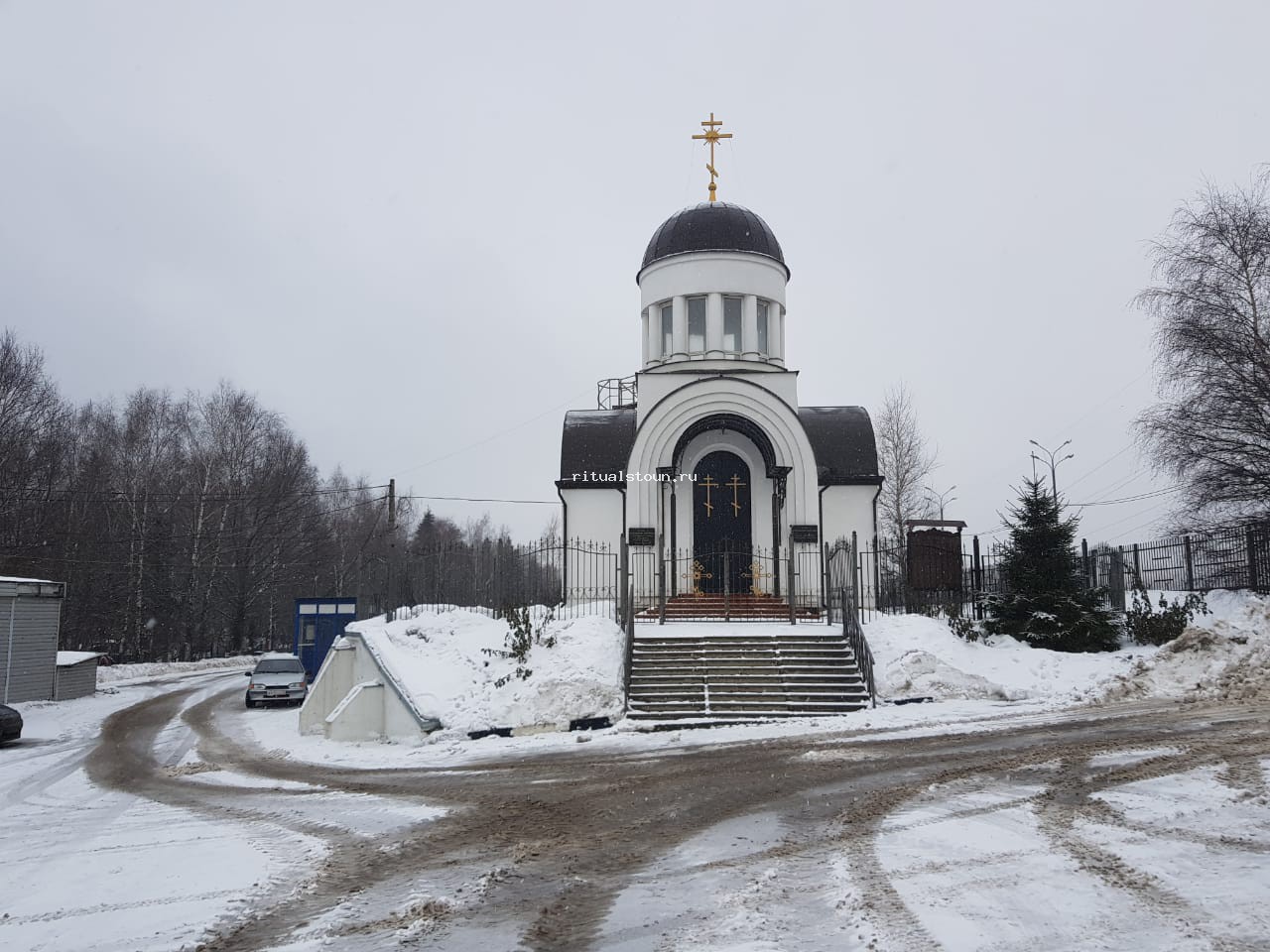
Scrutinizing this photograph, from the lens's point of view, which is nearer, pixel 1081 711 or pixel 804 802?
pixel 804 802

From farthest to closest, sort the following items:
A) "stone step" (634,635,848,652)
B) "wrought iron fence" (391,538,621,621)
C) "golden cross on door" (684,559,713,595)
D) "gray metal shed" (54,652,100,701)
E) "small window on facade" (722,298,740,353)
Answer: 1. "gray metal shed" (54,652,100,701)
2. "small window on facade" (722,298,740,353)
3. "golden cross on door" (684,559,713,595)
4. "wrought iron fence" (391,538,621,621)
5. "stone step" (634,635,848,652)

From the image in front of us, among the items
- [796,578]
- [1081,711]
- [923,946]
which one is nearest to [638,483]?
[796,578]

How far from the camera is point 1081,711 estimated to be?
13.2m

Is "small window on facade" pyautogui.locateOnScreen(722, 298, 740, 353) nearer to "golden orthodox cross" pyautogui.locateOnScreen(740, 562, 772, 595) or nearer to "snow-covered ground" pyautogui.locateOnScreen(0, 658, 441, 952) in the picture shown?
"golden orthodox cross" pyautogui.locateOnScreen(740, 562, 772, 595)

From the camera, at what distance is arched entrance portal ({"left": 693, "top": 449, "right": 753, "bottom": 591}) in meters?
21.8

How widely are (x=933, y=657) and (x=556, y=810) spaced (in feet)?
29.4

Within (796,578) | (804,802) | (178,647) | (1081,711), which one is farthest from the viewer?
(178,647)

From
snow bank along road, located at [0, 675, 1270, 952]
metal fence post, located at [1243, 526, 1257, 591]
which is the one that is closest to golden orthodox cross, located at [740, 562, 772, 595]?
metal fence post, located at [1243, 526, 1257, 591]

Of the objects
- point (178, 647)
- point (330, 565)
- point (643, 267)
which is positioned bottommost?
point (178, 647)

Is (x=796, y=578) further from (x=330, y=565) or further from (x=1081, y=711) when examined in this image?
(x=330, y=565)

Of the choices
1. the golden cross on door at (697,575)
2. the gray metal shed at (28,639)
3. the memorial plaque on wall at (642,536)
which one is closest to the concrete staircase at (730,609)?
the golden cross on door at (697,575)

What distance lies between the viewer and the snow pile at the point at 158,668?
35.0m

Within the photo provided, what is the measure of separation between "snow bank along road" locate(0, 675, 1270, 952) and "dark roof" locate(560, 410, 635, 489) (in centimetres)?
1202

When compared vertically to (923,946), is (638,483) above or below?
above
